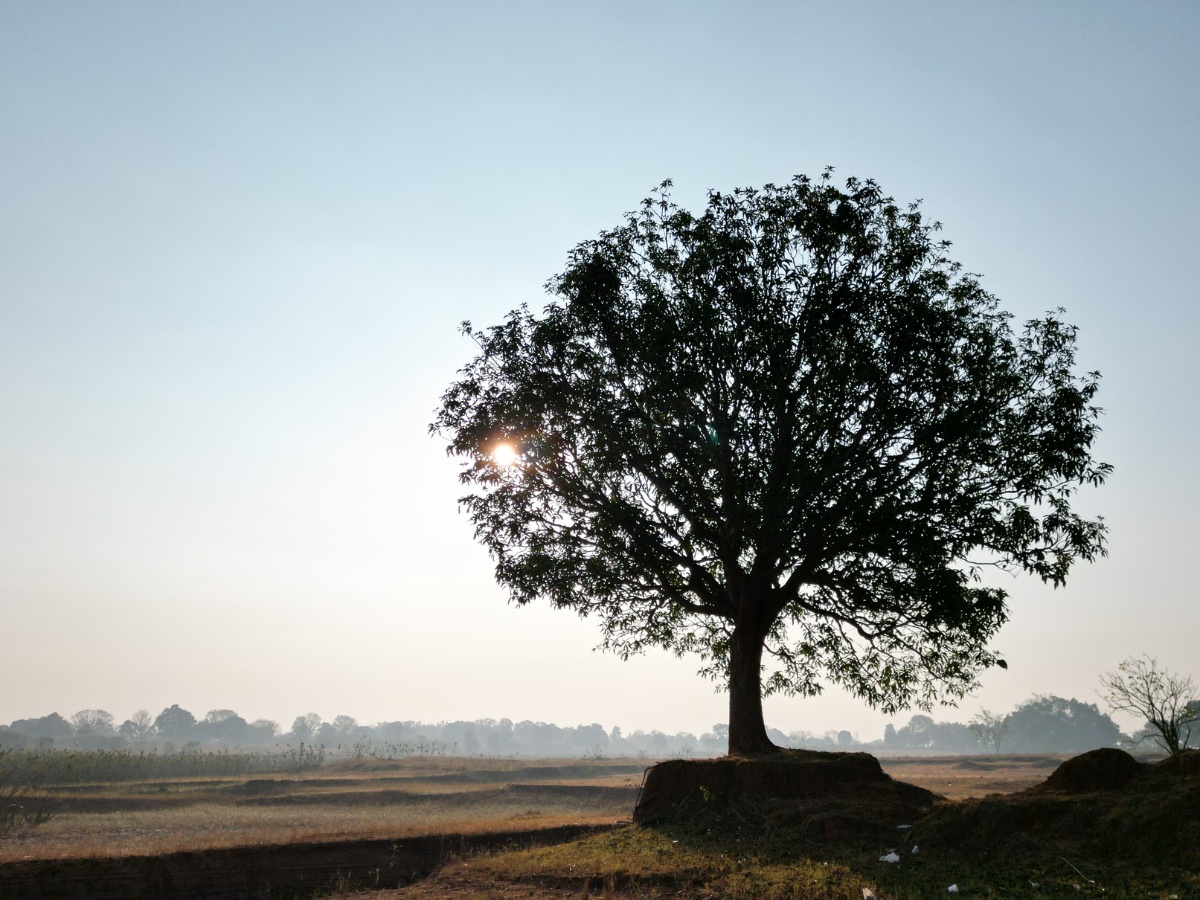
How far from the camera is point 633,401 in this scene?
23500mm

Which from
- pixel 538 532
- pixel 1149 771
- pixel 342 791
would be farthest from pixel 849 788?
pixel 342 791

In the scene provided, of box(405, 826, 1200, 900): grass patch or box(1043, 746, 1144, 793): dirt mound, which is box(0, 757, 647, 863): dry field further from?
box(1043, 746, 1144, 793): dirt mound

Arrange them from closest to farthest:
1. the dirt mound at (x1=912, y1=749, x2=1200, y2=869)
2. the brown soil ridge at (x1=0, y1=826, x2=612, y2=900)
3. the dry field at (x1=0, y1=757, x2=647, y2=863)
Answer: the dirt mound at (x1=912, y1=749, x2=1200, y2=869) → the brown soil ridge at (x1=0, y1=826, x2=612, y2=900) → the dry field at (x1=0, y1=757, x2=647, y2=863)

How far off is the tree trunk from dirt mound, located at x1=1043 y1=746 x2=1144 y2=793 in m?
7.56

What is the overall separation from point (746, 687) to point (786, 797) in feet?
13.4

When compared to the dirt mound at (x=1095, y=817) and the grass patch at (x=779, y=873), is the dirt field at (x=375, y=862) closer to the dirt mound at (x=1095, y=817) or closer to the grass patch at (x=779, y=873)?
the grass patch at (x=779, y=873)

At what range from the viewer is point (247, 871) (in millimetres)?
17922

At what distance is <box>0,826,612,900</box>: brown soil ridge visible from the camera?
16.3 m

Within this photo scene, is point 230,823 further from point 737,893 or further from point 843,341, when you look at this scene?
point 843,341

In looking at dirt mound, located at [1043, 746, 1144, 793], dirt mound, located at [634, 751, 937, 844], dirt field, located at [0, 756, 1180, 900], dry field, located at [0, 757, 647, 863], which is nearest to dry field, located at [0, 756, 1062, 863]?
dry field, located at [0, 757, 647, 863]

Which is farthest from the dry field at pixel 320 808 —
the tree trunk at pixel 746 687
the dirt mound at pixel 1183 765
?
the dirt mound at pixel 1183 765

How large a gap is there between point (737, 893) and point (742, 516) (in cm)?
957

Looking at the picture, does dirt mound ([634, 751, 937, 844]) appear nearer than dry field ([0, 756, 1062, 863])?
Yes

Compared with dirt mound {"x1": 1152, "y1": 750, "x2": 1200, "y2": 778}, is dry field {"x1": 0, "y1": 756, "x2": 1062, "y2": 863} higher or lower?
lower
